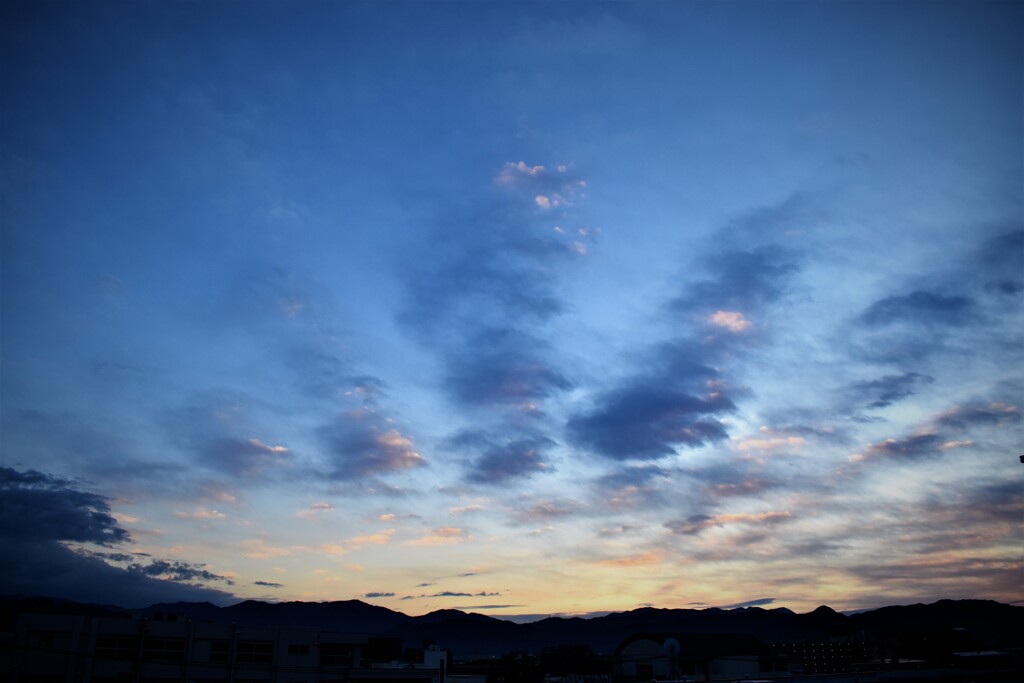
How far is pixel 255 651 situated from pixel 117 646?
20351 mm

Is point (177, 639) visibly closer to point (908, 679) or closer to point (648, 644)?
point (648, 644)

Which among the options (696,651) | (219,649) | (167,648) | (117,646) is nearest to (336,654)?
(219,649)

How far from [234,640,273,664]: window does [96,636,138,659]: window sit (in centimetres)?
1578

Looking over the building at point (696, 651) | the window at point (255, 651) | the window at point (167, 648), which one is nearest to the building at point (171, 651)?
the window at point (167, 648)

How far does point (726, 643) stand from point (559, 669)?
1185 inches

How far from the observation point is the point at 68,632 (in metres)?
78.6

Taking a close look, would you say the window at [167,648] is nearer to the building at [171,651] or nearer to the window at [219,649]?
the building at [171,651]

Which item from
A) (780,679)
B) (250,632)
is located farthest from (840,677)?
(250,632)

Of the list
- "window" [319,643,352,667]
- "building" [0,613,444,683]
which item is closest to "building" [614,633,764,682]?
"building" [0,613,444,683]

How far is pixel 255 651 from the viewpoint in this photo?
318 feet

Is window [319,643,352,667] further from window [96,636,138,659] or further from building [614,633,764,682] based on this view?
building [614,633,764,682]

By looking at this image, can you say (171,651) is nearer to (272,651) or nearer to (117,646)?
(117,646)

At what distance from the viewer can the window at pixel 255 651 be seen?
313 ft

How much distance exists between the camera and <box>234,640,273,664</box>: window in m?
95.2
